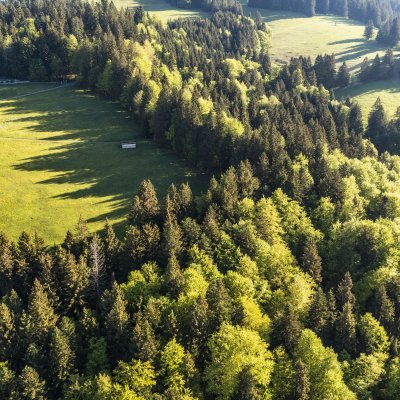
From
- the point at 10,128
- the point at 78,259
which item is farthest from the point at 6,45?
the point at 78,259

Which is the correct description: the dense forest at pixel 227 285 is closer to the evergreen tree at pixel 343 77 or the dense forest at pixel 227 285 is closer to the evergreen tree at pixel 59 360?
the evergreen tree at pixel 59 360

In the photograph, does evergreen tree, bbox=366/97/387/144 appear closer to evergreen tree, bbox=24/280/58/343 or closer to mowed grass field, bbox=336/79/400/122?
mowed grass field, bbox=336/79/400/122

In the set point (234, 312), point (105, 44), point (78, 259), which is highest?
point (105, 44)

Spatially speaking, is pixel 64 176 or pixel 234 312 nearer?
pixel 234 312

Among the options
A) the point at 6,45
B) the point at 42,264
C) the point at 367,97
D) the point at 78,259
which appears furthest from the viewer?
the point at 367,97

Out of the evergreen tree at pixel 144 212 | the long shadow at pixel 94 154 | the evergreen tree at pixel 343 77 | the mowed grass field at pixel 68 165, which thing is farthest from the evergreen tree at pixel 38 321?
the evergreen tree at pixel 343 77

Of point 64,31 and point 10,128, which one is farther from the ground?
point 64,31

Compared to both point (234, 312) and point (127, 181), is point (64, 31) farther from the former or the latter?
point (234, 312)
